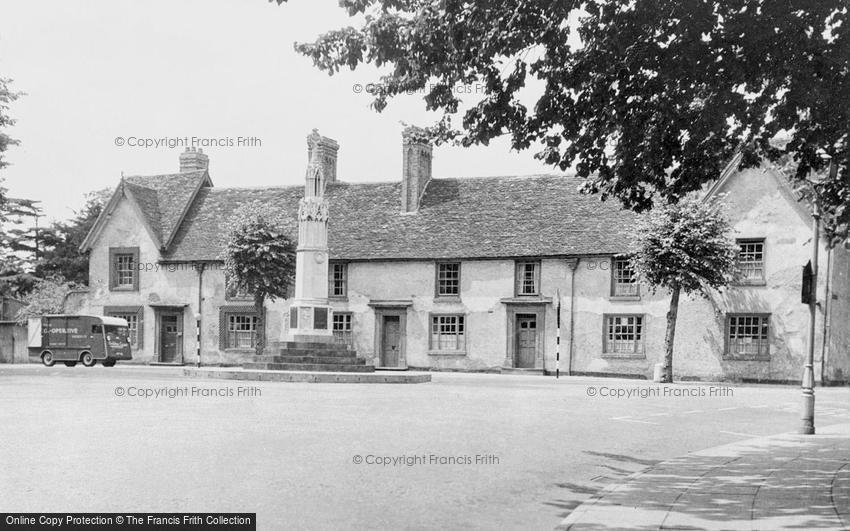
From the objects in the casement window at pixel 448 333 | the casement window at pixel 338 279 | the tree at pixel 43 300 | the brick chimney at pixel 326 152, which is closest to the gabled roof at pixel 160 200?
the tree at pixel 43 300

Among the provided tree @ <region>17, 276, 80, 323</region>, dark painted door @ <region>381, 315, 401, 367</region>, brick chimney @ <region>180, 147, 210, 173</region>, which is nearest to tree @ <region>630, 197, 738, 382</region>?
dark painted door @ <region>381, 315, 401, 367</region>

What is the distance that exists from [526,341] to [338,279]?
917 centimetres

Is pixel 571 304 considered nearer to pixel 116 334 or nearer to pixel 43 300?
pixel 116 334

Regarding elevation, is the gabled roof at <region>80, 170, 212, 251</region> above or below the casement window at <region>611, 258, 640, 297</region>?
above

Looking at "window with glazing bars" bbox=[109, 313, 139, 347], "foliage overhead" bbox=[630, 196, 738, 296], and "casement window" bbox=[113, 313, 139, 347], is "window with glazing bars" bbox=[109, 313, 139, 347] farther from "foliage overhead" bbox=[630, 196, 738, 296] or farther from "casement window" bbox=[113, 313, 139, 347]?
"foliage overhead" bbox=[630, 196, 738, 296]

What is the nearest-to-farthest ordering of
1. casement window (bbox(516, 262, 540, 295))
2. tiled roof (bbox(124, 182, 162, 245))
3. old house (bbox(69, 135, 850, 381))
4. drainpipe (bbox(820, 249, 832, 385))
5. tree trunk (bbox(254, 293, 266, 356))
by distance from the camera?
drainpipe (bbox(820, 249, 832, 385))
old house (bbox(69, 135, 850, 381))
casement window (bbox(516, 262, 540, 295))
tree trunk (bbox(254, 293, 266, 356))
tiled roof (bbox(124, 182, 162, 245))

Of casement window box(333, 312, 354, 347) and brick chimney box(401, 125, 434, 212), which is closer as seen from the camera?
casement window box(333, 312, 354, 347)

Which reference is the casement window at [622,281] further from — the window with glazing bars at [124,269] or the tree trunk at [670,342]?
the window with glazing bars at [124,269]

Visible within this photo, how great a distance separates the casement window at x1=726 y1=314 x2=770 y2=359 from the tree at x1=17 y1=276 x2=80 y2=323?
105 ft

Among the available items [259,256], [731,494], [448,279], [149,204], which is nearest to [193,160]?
[149,204]

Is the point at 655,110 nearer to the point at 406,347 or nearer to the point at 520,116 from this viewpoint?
the point at 520,116

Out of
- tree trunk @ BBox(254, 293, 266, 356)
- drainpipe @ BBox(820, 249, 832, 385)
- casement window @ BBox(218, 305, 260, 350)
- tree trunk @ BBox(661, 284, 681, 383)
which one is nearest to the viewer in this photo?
tree trunk @ BBox(661, 284, 681, 383)

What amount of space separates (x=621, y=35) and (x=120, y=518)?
7256 millimetres

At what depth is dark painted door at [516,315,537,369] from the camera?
4056 cm
